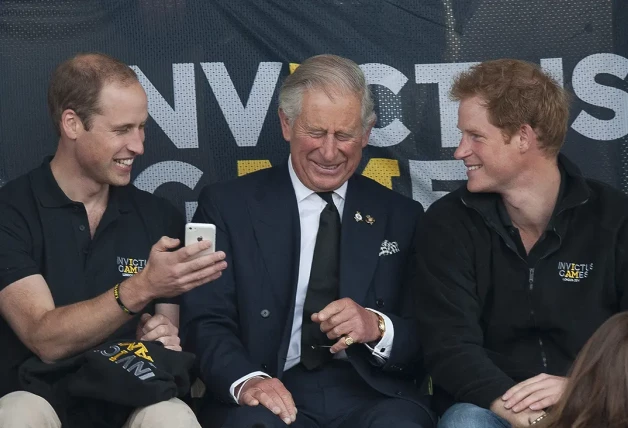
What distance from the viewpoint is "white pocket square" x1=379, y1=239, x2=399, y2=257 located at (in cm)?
416

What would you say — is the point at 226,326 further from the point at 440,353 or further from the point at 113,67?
the point at 113,67

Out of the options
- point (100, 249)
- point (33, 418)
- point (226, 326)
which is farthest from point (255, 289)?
point (33, 418)

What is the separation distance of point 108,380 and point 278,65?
175 centimetres

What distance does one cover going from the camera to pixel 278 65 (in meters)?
4.80

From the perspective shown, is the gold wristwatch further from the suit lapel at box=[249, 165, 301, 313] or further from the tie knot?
the tie knot

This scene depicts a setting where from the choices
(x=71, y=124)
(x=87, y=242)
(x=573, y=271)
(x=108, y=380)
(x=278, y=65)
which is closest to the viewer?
(x=108, y=380)

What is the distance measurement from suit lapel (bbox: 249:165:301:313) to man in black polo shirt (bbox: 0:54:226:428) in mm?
327

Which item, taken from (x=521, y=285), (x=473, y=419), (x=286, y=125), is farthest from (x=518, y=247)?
(x=286, y=125)

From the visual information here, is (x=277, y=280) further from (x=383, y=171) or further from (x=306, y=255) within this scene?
(x=383, y=171)

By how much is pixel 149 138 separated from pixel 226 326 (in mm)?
1110

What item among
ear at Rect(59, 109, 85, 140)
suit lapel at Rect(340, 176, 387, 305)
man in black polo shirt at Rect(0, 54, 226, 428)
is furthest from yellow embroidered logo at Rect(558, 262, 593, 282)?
ear at Rect(59, 109, 85, 140)

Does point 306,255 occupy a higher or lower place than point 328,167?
lower

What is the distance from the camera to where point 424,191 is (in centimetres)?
481

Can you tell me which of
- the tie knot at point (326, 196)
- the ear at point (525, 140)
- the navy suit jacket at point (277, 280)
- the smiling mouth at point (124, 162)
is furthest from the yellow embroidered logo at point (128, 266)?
the ear at point (525, 140)
